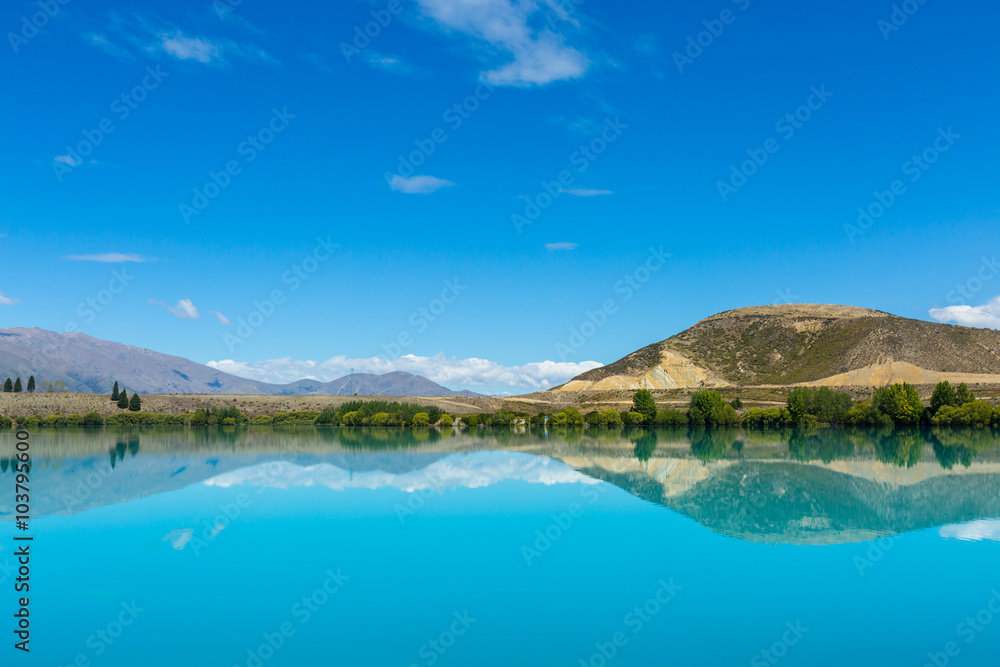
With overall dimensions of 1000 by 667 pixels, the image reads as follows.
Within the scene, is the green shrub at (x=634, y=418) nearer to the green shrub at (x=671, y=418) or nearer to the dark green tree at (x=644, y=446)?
the green shrub at (x=671, y=418)

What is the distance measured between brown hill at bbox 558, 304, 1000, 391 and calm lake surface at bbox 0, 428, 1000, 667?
86.3m

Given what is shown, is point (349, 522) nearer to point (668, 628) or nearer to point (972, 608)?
point (668, 628)

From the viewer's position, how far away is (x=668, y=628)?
37.6ft

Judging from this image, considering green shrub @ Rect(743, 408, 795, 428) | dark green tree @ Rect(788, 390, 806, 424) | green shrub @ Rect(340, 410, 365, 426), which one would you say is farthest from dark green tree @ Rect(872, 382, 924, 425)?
green shrub @ Rect(340, 410, 365, 426)

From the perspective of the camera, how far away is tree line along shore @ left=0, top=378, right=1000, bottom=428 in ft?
224

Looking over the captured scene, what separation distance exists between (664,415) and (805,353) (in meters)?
62.5

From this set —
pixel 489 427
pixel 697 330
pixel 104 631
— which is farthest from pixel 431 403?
pixel 104 631

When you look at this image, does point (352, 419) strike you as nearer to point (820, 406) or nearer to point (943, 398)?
point (820, 406)

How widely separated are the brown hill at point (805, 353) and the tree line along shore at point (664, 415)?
30.7 metres

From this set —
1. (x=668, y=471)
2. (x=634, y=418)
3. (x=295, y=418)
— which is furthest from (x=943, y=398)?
(x=295, y=418)

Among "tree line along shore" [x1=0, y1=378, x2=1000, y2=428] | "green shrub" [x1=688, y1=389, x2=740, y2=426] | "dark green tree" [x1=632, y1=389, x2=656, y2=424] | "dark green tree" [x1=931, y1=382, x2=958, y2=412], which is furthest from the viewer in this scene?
"dark green tree" [x1=632, y1=389, x2=656, y2=424]

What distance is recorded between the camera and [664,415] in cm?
8088

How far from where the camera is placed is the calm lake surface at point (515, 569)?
35.3 feet

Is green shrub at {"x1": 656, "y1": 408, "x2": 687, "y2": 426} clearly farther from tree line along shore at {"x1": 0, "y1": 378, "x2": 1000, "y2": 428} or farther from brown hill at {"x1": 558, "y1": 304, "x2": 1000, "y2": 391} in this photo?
brown hill at {"x1": 558, "y1": 304, "x2": 1000, "y2": 391}
